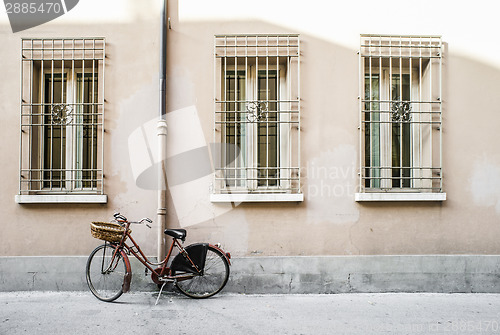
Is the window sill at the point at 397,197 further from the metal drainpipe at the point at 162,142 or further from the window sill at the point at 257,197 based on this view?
the metal drainpipe at the point at 162,142

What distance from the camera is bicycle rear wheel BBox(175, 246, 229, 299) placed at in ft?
16.6

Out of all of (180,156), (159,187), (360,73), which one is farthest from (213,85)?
(360,73)

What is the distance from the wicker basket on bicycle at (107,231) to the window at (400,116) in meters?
3.21

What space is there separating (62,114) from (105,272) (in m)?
2.33

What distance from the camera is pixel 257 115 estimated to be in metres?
5.52

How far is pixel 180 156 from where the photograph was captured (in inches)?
211

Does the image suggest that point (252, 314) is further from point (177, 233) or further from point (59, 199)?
point (59, 199)

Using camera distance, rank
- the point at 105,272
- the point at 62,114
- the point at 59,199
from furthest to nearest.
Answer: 1. the point at 62,114
2. the point at 59,199
3. the point at 105,272

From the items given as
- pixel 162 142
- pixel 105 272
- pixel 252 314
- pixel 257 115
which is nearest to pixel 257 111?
pixel 257 115

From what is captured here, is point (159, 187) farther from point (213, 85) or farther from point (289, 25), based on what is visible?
point (289, 25)

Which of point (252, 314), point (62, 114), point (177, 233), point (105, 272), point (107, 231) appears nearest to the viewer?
point (252, 314)

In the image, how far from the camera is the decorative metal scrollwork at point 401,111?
5.55 meters

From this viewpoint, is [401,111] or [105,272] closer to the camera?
[105,272]

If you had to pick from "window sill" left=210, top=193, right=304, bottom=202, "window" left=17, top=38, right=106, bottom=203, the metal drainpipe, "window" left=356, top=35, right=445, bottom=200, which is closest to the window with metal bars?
"window" left=356, top=35, right=445, bottom=200
